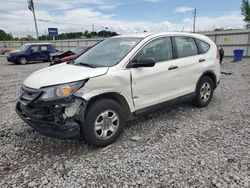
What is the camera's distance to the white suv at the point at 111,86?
9.41ft

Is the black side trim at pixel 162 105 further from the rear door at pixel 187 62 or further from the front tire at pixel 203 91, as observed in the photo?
the front tire at pixel 203 91

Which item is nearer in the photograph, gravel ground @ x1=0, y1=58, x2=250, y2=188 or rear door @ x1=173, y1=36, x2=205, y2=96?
gravel ground @ x1=0, y1=58, x2=250, y2=188

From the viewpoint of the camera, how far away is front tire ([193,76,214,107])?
15.5 feet

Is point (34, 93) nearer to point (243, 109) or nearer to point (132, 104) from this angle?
point (132, 104)

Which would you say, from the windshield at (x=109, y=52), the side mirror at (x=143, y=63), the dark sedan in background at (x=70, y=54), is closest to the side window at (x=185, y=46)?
the windshield at (x=109, y=52)

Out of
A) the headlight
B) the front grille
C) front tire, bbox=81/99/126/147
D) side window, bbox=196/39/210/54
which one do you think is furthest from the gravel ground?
side window, bbox=196/39/210/54

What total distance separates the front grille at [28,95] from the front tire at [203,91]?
11.0 feet

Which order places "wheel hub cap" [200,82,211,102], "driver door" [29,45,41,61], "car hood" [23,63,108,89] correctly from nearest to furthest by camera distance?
"car hood" [23,63,108,89] → "wheel hub cap" [200,82,211,102] → "driver door" [29,45,41,61]

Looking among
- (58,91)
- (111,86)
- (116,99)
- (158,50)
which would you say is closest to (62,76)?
(58,91)

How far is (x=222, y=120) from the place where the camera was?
423 cm

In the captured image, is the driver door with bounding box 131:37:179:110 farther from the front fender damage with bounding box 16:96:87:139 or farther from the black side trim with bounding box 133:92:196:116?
the front fender damage with bounding box 16:96:87:139

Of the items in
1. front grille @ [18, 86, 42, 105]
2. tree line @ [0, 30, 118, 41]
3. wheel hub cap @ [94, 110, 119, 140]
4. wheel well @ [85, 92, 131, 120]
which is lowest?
wheel hub cap @ [94, 110, 119, 140]

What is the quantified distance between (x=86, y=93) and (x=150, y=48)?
154cm

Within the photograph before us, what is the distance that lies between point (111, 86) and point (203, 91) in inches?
105
